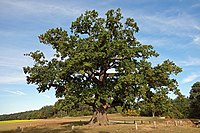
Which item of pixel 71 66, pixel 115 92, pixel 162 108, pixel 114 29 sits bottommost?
pixel 162 108

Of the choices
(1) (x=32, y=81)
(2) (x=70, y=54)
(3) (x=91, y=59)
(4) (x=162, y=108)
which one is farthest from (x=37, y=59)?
(4) (x=162, y=108)

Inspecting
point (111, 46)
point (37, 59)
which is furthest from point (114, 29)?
point (37, 59)

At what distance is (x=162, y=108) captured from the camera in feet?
136

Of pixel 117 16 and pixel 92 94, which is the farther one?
pixel 117 16

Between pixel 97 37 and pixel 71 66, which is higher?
pixel 97 37

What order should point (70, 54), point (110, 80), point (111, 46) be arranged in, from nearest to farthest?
point (111, 46) < point (70, 54) < point (110, 80)

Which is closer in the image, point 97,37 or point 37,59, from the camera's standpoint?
point 97,37

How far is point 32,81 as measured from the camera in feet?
148

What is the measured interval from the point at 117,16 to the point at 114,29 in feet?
7.65

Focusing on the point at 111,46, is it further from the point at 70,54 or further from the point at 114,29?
the point at 70,54

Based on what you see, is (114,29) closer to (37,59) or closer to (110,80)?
(110,80)

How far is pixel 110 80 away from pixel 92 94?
6.38 meters

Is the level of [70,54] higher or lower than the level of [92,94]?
higher

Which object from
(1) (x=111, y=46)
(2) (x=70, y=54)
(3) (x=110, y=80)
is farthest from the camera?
(3) (x=110, y=80)
